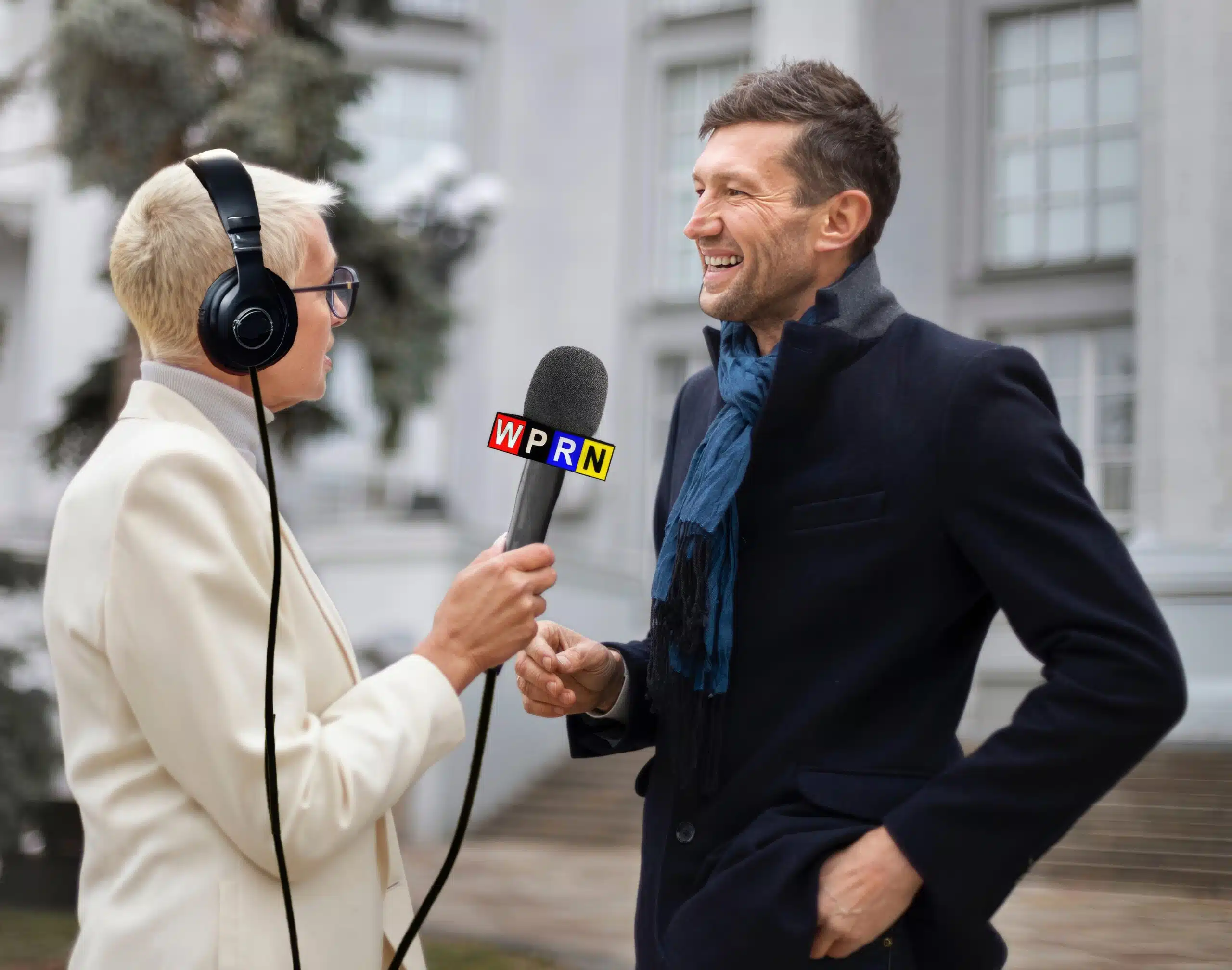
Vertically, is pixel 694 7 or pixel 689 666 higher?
pixel 694 7

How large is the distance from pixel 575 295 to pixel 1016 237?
567cm

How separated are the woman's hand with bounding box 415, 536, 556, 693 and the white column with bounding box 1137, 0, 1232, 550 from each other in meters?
10.1

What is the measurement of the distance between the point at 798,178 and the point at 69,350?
1491cm

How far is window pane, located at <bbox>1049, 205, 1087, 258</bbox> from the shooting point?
1470cm

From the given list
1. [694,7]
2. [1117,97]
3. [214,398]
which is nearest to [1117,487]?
[1117,97]

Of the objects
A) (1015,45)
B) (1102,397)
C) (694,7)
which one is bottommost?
(1102,397)

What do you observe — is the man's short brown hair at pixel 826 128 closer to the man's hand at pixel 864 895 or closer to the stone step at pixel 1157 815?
the man's hand at pixel 864 895

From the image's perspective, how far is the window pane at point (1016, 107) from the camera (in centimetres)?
1495

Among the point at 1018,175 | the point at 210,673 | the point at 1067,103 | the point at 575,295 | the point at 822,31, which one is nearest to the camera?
the point at 210,673

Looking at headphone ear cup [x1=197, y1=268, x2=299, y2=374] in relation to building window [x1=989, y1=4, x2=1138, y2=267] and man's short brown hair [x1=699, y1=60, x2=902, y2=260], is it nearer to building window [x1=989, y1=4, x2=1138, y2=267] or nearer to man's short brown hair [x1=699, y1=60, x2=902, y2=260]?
man's short brown hair [x1=699, y1=60, x2=902, y2=260]

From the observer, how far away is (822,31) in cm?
1247

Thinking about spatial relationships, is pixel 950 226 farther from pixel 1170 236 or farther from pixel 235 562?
pixel 235 562

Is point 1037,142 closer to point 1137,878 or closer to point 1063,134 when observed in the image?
point 1063,134

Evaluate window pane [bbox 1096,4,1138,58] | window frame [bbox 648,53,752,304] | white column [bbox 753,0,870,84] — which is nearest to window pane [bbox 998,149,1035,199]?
window pane [bbox 1096,4,1138,58]
